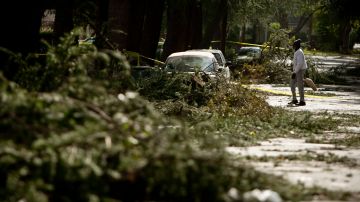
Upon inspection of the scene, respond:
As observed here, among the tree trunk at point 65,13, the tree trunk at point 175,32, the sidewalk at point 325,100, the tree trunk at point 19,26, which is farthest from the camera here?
the tree trunk at point 175,32

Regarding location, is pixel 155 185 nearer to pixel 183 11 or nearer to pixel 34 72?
pixel 34 72

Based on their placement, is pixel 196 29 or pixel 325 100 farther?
pixel 196 29

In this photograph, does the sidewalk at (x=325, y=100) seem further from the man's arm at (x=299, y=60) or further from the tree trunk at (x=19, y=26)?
the tree trunk at (x=19, y=26)

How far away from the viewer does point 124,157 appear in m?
5.70

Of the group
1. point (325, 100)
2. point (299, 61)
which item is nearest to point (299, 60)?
point (299, 61)

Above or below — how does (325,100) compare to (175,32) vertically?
below

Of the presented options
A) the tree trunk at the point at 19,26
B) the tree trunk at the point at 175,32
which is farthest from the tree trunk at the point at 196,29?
the tree trunk at the point at 19,26

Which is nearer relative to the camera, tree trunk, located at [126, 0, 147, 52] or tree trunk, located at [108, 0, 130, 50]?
tree trunk, located at [108, 0, 130, 50]

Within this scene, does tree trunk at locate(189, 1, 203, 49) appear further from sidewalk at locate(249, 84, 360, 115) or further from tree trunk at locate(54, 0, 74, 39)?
tree trunk at locate(54, 0, 74, 39)

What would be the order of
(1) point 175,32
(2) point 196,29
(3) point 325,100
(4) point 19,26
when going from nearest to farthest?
(4) point 19,26
(3) point 325,100
(1) point 175,32
(2) point 196,29

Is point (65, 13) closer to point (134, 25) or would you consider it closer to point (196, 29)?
point (134, 25)

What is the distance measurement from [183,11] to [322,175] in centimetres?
2751

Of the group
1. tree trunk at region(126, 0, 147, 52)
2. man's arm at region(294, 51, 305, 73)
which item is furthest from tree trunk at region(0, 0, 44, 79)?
tree trunk at region(126, 0, 147, 52)

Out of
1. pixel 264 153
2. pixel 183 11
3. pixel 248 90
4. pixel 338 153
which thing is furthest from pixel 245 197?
pixel 183 11
